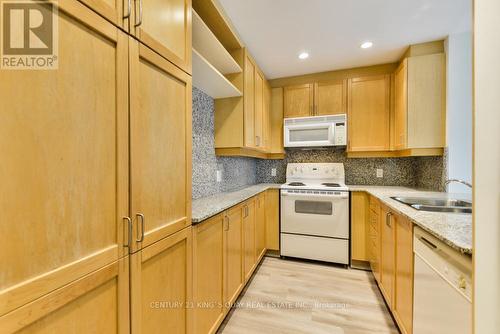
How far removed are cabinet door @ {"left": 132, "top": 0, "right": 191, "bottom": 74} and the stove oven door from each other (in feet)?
6.60

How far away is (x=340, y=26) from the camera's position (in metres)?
2.00

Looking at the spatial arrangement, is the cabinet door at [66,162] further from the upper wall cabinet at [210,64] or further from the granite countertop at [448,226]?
the granite countertop at [448,226]

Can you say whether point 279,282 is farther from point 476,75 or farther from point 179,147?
point 476,75

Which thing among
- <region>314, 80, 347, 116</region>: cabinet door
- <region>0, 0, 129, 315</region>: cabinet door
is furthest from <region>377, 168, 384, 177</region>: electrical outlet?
<region>0, 0, 129, 315</region>: cabinet door

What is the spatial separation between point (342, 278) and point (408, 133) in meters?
1.71

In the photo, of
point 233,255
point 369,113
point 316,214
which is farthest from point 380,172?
point 233,255

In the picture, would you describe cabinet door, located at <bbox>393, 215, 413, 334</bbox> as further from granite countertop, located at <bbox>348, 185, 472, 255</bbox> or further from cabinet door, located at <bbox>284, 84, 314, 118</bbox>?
cabinet door, located at <bbox>284, 84, 314, 118</bbox>

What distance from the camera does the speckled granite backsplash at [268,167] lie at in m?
2.07

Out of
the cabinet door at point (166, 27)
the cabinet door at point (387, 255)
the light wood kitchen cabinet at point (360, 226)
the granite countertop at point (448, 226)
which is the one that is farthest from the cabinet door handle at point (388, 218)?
the cabinet door at point (166, 27)

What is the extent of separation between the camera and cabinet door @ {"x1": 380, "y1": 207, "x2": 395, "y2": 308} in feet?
5.68

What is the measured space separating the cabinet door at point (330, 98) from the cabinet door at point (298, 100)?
0.08m

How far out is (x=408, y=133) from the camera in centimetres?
239

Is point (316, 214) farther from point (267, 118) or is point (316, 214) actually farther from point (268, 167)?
point (267, 118)

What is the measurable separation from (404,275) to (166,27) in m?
2.03
